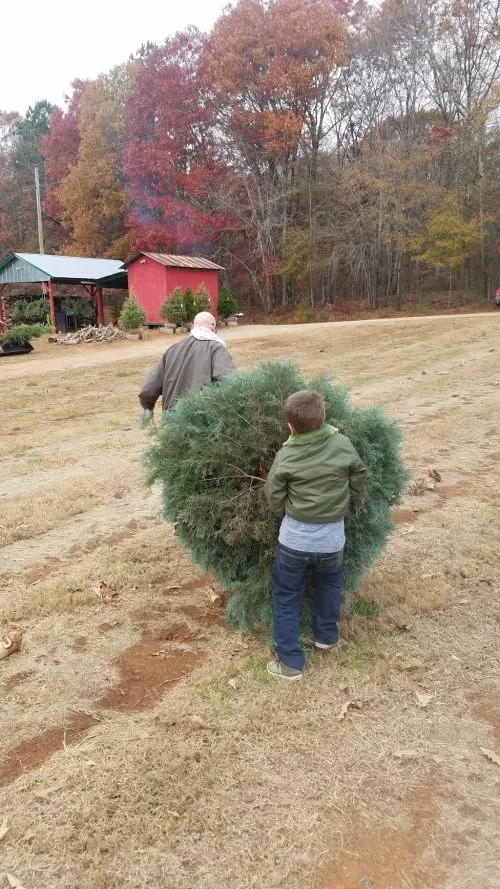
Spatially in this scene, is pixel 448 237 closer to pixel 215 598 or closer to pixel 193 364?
pixel 193 364

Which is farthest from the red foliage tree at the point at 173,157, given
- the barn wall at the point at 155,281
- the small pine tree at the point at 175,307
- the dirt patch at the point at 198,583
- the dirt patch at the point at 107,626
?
the dirt patch at the point at 107,626

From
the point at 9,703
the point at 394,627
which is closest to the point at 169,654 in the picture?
the point at 9,703

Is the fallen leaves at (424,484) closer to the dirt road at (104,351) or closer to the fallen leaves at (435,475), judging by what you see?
the fallen leaves at (435,475)

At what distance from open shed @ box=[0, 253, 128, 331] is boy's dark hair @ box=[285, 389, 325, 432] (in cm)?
2278

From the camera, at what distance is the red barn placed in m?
24.5

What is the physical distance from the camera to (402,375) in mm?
12203

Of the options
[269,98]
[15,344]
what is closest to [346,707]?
[15,344]

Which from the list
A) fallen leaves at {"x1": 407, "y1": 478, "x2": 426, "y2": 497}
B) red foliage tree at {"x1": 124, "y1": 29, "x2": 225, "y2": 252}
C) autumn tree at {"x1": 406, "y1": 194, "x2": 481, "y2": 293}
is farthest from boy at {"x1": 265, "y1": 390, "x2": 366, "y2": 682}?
red foliage tree at {"x1": 124, "y1": 29, "x2": 225, "y2": 252}

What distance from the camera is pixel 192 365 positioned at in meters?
4.10

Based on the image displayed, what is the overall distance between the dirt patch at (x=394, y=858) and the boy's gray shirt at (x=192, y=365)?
8.56 feet

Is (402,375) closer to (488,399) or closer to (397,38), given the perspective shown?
(488,399)

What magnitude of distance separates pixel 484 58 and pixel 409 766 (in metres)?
33.8

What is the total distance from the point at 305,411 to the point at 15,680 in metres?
1.84

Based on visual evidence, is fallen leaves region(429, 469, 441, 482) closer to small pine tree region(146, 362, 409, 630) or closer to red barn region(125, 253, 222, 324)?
small pine tree region(146, 362, 409, 630)
